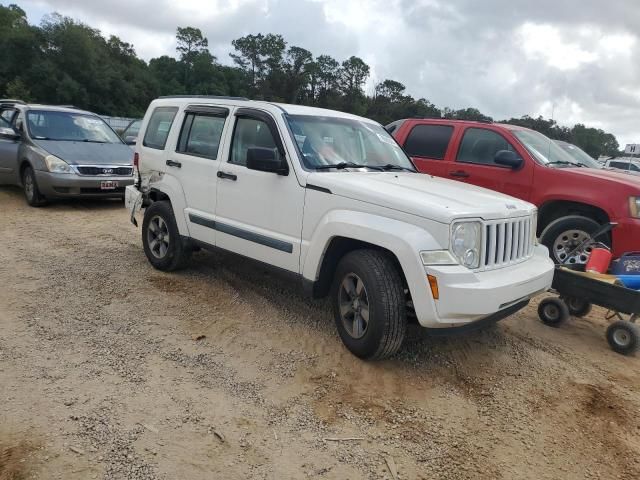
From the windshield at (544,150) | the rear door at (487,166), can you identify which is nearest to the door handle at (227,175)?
the rear door at (487,166)

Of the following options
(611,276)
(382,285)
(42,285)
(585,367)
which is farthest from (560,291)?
(42,285)

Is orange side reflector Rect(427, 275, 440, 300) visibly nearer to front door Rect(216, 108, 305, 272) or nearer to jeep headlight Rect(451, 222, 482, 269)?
jeep headlight Rect(451, 222, 482, 269)

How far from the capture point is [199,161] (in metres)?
5.14

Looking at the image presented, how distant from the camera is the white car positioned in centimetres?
341

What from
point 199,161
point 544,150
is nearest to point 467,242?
point 199,161

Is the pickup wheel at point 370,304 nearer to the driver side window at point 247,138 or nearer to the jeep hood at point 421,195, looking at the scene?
the jeep hood at point 421,195

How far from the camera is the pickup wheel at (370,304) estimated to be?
354cm

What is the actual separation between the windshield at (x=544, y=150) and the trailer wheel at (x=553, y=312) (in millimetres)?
2384

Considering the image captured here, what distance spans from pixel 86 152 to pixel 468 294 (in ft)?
25.2

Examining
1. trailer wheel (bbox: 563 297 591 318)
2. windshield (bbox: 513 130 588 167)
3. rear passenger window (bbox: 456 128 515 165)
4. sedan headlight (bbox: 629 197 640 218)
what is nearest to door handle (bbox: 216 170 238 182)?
trailer wheel (bbox: 563 297 591 318)

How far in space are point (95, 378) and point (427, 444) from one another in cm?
219

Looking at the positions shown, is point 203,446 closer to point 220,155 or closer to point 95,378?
point 95,378

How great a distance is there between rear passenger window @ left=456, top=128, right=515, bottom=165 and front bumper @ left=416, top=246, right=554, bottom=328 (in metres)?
3.70

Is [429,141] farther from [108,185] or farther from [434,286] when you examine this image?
[108,185]
